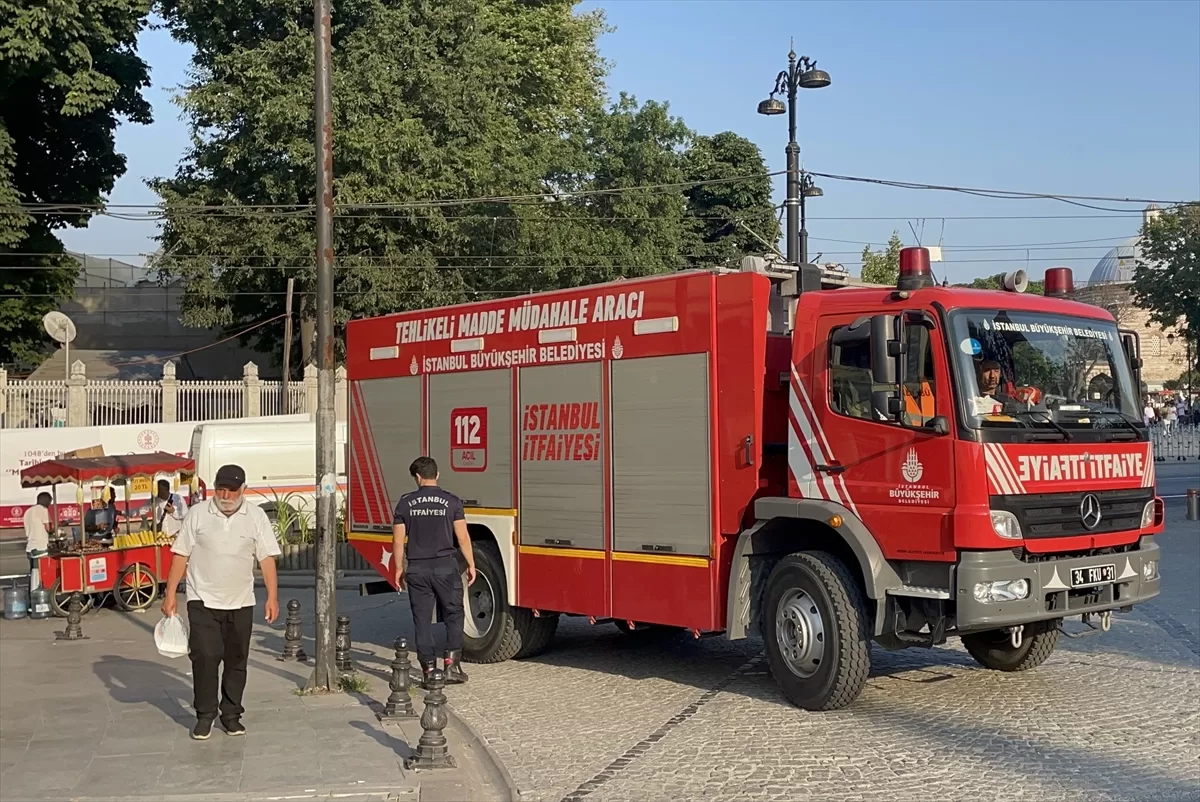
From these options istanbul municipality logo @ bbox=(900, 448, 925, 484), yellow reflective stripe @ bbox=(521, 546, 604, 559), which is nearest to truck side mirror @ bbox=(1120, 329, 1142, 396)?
istanbul municipality logo @ bbox=(900, 448, 925, 484)

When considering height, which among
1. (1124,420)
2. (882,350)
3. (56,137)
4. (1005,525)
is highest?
(56,137)

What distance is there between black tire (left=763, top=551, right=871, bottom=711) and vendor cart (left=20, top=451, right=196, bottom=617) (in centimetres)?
983

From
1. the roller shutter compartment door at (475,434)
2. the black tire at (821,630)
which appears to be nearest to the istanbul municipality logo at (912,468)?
the black tire at (821,630)

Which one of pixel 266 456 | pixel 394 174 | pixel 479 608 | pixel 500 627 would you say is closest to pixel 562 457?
pixel 500 627

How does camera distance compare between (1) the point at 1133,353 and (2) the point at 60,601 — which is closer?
(1) the point at 1133,353

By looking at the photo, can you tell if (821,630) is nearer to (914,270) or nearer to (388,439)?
(914,270)

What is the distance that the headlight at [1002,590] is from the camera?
25.0 feet

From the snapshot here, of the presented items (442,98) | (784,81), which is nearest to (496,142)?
(442,98)

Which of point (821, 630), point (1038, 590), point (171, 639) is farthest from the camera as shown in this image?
point (821, 630)

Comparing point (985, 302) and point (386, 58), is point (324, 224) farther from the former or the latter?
point (386, 58)

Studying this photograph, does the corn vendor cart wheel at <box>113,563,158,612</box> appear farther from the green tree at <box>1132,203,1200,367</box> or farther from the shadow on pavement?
the green tree at <box>1132,203,1200,367</box>

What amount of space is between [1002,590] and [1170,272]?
34.4m

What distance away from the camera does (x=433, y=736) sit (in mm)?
7172

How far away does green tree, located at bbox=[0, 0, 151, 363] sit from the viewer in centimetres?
2902
